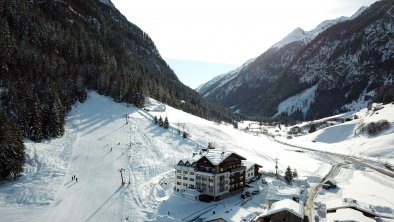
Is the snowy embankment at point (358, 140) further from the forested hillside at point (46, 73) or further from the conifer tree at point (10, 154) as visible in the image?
the conifer tree at point (10, 154)

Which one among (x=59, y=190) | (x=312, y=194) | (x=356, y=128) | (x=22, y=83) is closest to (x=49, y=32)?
(x=22, y=83)

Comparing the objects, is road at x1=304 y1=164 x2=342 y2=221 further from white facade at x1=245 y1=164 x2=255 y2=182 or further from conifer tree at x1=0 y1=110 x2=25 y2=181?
conifer tree at x1=0 y1=110 x2=25 y2=181

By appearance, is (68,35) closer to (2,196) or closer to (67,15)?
(67,15)

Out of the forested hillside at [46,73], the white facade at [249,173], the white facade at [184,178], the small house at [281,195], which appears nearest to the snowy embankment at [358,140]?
the white facade at [249,173]

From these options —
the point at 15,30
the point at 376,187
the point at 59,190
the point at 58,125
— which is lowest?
the point at 376,187

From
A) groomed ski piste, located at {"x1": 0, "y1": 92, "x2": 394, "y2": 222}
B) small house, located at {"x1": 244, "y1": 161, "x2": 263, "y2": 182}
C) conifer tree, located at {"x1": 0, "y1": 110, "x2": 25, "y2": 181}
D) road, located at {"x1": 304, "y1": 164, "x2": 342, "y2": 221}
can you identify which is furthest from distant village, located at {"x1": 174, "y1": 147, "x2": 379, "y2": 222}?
conifer tree, located at {"x1": 0, "y1": 110, "x2": 25, "y2": 181}

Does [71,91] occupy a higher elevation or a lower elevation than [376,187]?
higher

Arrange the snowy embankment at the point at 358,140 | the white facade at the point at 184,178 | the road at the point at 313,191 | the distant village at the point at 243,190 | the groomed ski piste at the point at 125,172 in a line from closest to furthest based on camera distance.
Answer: the distant village at the point at 243,190 < the groomed ski piste at the point at 125,172 < the road at the point at 313,191 < the white facade at the point at 184,178 < the snowy embankment at the point at 358,140
